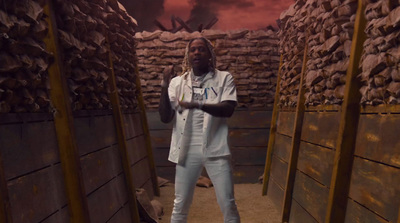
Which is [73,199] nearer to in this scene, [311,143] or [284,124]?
[311,143]

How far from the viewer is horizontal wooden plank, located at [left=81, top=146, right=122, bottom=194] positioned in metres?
3.47

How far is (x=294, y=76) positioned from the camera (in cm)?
583

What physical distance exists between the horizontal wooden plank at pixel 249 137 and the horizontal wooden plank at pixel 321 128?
344 centimetres

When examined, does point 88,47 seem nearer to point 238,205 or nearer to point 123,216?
point 123,216

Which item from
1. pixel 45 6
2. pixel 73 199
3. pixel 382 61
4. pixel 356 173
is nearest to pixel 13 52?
pixel 45 6

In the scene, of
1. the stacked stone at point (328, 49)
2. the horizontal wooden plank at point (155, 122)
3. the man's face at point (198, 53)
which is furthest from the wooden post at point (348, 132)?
the horizontal wooden plank at point (155, 122)

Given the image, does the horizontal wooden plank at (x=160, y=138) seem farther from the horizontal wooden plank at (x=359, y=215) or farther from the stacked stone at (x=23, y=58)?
the stacked stone at (x=23, y=58)

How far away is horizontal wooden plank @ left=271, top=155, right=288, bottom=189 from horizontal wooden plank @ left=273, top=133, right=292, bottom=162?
0.31 feet

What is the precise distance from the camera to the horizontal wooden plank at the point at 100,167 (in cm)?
347

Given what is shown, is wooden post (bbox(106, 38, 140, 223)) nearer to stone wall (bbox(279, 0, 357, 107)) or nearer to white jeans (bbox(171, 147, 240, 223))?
white jeans (bbox(171, 147, 240, 223))

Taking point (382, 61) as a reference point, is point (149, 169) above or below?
below

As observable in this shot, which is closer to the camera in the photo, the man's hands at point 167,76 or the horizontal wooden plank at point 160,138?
the man's hands at point 167,76

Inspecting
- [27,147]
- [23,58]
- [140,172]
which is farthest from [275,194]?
[23,58]

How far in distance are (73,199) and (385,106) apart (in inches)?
96.1
